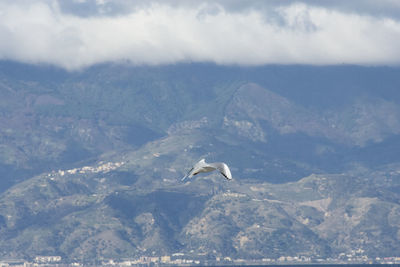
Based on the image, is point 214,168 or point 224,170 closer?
point 224,170

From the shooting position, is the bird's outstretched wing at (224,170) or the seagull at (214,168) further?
the seagull at (214,168)

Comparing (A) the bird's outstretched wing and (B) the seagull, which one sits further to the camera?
(B) the seagull
